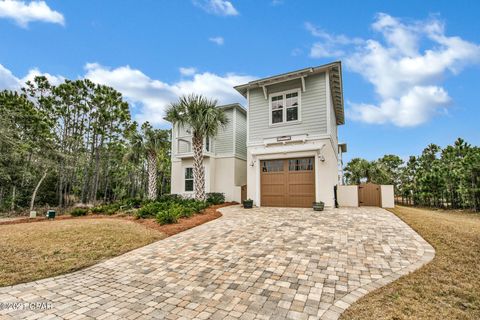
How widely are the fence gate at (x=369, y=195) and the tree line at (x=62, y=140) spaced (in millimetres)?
13123

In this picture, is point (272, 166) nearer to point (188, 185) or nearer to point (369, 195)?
point (369, 195)

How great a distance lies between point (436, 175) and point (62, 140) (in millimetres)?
30993

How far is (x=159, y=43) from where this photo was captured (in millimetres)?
13438

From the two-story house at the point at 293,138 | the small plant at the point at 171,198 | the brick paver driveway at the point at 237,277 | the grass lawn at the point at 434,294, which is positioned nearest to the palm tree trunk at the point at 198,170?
the small plant at the point at 171,198

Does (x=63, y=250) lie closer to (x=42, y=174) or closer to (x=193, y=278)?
(x=193, y=278)

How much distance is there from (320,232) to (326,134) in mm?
6041

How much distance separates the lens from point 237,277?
13.0 feet

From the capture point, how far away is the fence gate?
13138 mm

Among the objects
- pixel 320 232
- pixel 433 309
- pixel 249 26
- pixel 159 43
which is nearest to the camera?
pixel 433 309

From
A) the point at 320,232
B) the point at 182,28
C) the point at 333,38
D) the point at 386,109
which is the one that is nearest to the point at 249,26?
the point at 182,28

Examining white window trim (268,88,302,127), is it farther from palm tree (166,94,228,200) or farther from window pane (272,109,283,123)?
palm tree (166,94,228,200)

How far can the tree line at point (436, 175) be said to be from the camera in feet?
55.9

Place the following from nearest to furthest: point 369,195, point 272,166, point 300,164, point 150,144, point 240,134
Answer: point 300,164 < point 272,166 < point 369,195 < point 150,144 < point 240,134

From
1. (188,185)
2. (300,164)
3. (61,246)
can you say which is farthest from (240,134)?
(61,246)
